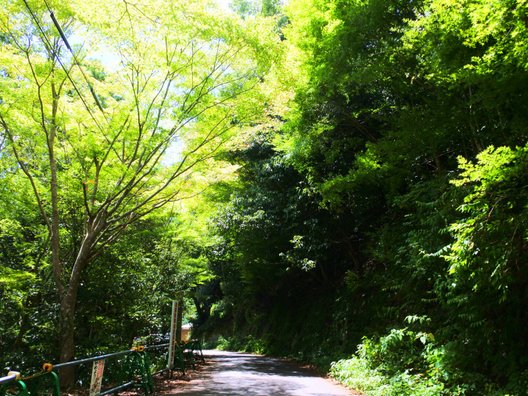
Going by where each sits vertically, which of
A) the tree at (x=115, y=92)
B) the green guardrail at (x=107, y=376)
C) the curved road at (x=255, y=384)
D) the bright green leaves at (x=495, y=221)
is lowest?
the curved road at (x=255, y=384)

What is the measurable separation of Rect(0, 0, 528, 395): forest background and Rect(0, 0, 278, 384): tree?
0.04m

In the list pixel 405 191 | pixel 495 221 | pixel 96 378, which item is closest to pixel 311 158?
pixel 405 191

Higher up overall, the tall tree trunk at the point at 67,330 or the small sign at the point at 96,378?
the tall tree trunk at the point at 67,330

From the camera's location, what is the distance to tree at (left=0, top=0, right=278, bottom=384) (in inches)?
300

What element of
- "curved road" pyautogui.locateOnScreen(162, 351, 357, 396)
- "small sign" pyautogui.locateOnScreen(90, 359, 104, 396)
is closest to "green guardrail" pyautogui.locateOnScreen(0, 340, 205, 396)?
"small sign" pyautogui.locateOnScreen(90, 359, 104, 396)

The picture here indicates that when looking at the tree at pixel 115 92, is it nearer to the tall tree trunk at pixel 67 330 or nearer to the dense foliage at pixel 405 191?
the tall tree trunk at pixel 67 330

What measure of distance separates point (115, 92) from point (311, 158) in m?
6.13

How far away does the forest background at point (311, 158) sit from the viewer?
236 inches

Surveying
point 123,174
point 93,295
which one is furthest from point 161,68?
point 93,295

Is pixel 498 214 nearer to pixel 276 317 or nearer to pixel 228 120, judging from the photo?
pixel 228 120

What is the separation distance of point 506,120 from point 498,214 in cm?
297

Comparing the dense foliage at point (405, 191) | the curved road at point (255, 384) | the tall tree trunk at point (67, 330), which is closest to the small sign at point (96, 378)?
the curved road at point (255, 384)

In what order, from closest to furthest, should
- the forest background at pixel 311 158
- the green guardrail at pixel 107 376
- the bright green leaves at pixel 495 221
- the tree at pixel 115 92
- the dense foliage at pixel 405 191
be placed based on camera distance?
1. the green guardrail at pixel 107 376
2. the bright green leaves at pixel 495 221
3. the dense foliage at pixel 405 191
4. the forest background at pixel 311 158
5. the tree at pixel 115 92

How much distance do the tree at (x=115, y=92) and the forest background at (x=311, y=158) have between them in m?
0.04
